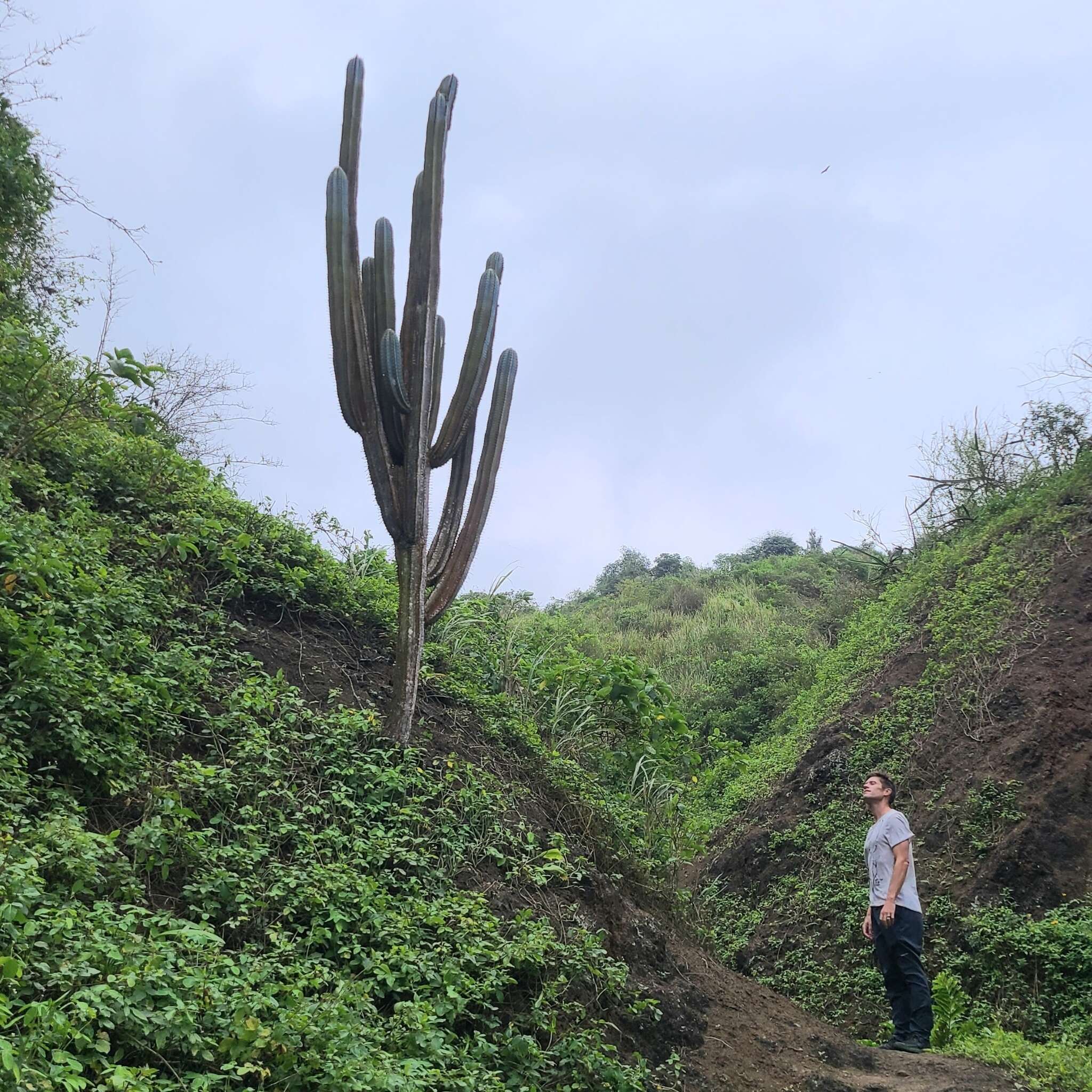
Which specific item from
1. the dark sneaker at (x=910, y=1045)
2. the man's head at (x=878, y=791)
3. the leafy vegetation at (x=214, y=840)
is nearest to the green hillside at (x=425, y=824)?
the leafy vegetation at (x=214, y=840)

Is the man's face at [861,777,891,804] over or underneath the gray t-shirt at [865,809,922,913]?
over

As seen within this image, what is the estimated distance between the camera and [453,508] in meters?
6.68

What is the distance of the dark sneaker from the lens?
604cm

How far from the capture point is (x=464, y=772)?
609cm

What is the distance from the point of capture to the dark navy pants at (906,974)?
6.18m

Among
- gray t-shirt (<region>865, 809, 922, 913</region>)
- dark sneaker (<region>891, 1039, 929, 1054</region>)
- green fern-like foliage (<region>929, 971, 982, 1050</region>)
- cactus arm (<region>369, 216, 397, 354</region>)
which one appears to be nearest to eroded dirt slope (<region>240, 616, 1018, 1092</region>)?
dark sneaker (<region>891, 1039, 929, 1054</region>)

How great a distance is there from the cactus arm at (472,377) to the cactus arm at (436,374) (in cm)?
10

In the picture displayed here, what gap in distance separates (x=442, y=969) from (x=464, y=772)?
1.89 meters

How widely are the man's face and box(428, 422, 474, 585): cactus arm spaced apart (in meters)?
3.34

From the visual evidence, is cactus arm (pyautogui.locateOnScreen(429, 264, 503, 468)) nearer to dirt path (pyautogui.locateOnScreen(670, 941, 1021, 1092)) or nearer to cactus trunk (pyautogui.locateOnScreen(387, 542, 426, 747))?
cactus trunk (pyautogui.locateOnScreen(387, 542, 426, 747))

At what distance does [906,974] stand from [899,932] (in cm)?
26

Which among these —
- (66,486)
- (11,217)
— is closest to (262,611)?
(66,486)

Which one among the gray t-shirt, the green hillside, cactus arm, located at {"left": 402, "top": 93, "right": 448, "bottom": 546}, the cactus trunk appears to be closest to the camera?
the green hillside

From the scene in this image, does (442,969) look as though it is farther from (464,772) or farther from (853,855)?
(853,855)
